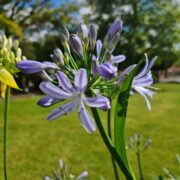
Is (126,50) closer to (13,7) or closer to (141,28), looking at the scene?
(141,28)

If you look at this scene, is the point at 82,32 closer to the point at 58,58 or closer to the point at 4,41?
the point at 58,58

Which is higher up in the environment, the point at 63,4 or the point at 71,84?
the point at 71,84

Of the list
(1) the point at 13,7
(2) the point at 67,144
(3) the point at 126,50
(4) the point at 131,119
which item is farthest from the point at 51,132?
(3) the point at 126,50

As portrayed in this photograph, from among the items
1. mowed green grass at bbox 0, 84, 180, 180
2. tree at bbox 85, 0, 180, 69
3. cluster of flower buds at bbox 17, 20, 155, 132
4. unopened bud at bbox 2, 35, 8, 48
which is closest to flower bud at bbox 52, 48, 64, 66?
cluster of flower buds at bbox 17, 20, 155, 132

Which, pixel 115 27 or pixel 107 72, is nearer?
pixel 107 72

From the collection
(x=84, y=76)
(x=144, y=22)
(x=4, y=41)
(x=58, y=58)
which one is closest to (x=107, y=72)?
(x=84, y=76)
